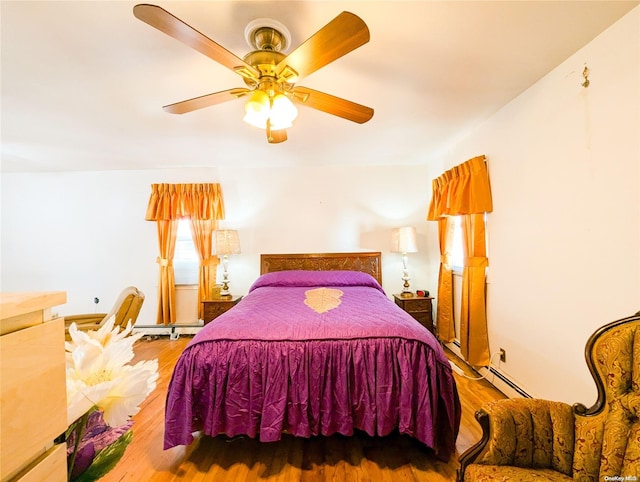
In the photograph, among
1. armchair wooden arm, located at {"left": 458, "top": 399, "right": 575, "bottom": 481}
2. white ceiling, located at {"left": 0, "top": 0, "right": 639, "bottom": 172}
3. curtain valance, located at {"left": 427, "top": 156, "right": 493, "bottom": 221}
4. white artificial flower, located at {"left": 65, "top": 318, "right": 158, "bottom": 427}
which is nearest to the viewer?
white artificial flower, located at {"left": 65, "top": 318, "right": 158, "bottom": 427}

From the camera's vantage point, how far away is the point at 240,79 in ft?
5.66

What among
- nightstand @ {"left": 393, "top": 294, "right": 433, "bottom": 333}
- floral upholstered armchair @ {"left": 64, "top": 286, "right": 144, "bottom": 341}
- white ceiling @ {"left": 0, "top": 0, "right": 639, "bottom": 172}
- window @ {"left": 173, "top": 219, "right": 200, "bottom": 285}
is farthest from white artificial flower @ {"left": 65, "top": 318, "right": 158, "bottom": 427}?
window @ {"left": 173, "top": 219, "right": 200, "bottom": 285}

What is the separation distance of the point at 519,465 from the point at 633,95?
1.80 m

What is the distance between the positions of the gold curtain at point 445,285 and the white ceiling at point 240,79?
3.29ft

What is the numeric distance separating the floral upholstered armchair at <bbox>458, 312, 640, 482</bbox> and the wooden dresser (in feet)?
4.27

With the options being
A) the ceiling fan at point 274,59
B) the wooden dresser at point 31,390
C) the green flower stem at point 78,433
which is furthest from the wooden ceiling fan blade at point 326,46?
the green flower stem at point 78,433

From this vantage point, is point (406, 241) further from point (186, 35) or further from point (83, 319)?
point (83, 319)

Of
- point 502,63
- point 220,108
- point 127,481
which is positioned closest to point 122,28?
point 220,108

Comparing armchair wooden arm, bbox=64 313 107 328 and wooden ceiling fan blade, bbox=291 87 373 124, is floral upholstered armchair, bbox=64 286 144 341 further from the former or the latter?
wooden ceiling fan blade, bbox=291 87 373 124

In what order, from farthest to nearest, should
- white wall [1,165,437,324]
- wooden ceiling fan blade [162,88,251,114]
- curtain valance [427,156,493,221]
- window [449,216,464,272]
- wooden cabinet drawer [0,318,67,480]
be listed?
white wall [1,165,437,324], window [449,216,464,272], curtain valance [427,156,493,221], wooden ceiling fan blade [162,88,251,114], wooden cabinet drawer [0,318,67,480]

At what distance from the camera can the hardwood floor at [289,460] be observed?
148cm

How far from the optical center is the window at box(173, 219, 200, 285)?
3762mm

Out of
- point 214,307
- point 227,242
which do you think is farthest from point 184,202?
point 214,307

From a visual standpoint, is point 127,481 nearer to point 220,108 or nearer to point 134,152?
point 220,108
